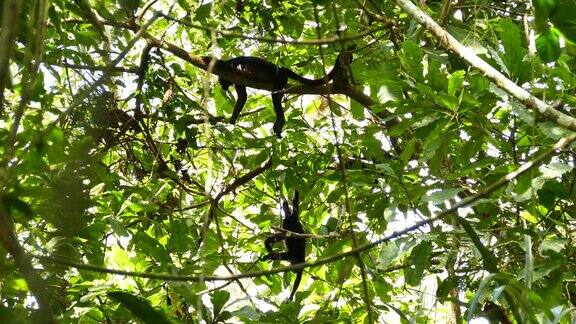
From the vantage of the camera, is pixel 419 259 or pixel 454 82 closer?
pixel 454 82

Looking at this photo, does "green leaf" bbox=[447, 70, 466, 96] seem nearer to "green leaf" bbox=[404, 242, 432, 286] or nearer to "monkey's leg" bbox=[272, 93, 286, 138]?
"green leaf" bbox=[404, 242, 432, 286]

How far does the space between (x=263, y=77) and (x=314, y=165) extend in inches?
34.6

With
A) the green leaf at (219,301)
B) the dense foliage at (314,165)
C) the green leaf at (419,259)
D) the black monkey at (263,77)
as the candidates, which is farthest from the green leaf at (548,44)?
the black monkey at (263,77)

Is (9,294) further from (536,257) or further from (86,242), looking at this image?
→ (536,257)

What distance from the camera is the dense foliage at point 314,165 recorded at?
1.46 meters

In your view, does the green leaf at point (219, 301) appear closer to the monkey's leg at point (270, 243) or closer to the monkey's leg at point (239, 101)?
the monkey's leg at point (270, 243)

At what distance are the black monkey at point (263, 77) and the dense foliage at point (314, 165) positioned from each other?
0.09 m

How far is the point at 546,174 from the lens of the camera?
222 cm

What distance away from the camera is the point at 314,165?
149 inches

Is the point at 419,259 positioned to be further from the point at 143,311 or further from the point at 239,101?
the point at 239,101

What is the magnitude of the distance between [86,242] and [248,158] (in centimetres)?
155

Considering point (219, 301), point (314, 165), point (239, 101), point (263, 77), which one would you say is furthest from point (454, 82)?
point (239, 101)

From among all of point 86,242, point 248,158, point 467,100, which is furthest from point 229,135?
point 467,100

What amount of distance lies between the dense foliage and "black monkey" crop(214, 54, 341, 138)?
94 mm
